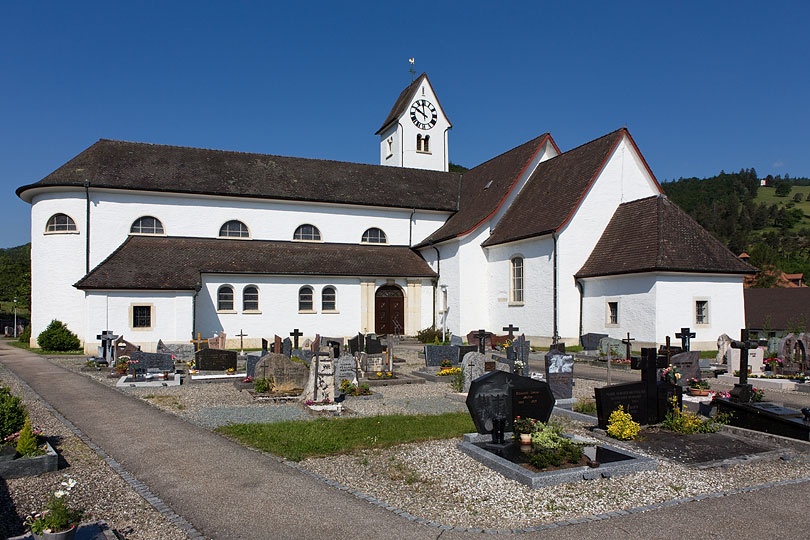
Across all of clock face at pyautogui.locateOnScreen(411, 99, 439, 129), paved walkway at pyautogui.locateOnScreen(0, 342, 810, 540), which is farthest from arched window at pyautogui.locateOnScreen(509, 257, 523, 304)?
paved walkway at pyautogui.locateOnScreen(0, 342, 810, 540)

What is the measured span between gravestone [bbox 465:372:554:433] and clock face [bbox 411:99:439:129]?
108ft

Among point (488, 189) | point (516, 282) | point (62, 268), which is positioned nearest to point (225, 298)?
point (62, 268)

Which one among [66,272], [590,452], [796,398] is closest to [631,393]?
[590,452]

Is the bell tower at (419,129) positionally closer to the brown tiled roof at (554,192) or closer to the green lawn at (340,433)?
the brown tiled roof at (554,192)

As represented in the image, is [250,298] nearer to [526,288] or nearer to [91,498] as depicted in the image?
[526,288]

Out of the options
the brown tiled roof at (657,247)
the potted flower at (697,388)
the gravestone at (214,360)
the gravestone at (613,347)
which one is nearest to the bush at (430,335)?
the brown tiled roof at (657,247)

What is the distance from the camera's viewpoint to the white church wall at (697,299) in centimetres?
2269

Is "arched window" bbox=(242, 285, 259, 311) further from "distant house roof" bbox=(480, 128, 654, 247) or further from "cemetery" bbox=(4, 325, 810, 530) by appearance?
"distant house roof" bbox=(480, 128, 654, 247)

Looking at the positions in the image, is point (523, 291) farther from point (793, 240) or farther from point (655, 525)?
point (793, 240)

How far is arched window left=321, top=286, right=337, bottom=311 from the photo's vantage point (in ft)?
97.0

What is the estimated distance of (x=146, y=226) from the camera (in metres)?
28.6

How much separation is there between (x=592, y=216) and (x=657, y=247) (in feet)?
12.9

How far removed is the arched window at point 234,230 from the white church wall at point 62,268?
20.4 feet

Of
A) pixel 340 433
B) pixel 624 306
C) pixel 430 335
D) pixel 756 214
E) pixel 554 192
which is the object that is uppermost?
pixel 756 214
